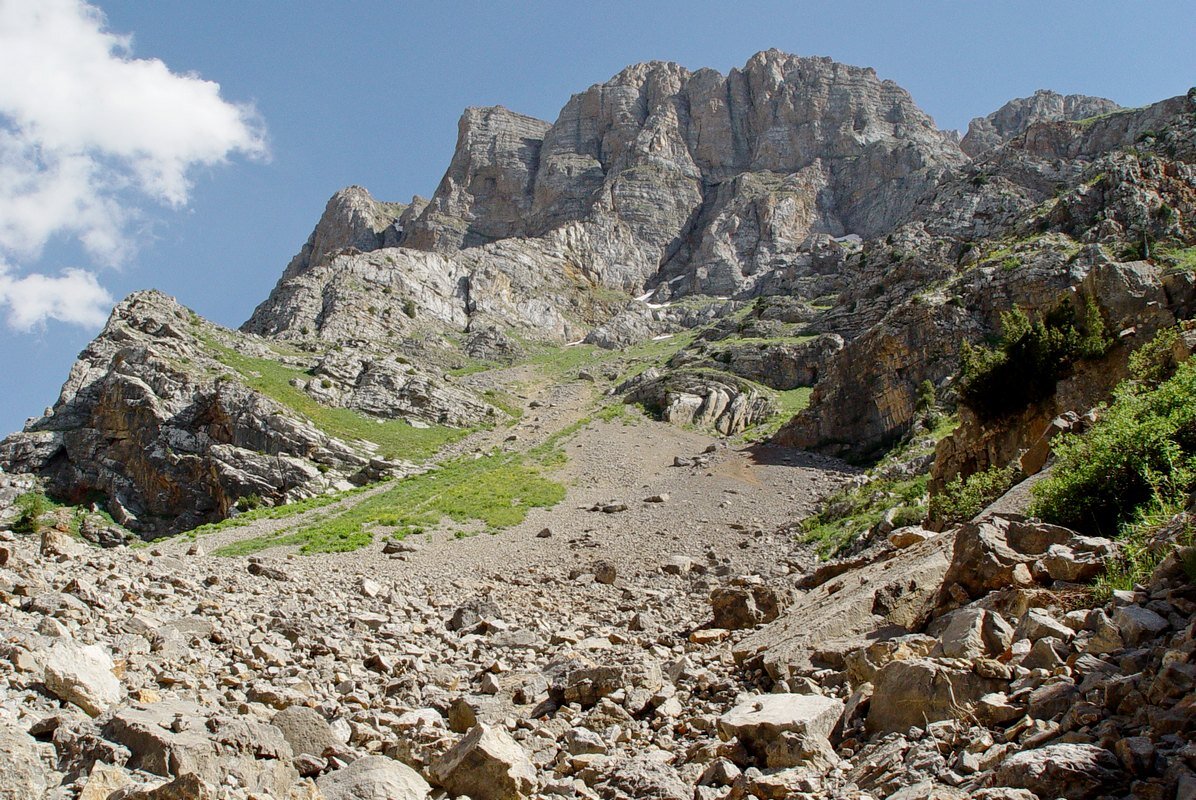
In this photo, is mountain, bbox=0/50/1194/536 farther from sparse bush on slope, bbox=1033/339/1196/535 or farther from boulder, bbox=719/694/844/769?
boulder, bbox=719/694/844/769

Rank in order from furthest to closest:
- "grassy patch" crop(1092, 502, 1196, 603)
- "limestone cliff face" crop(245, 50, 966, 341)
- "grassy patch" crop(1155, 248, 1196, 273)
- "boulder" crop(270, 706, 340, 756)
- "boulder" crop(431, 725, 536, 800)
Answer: "limestone cliff face" crop(245, 50, 966, 341), "grassy patch" crop(1155, 248, 1196, 273), "boulder" crop(270, 706, 340, 756), "grassy patch" crop(1092, 502, 1196, 603), "boulder" crop(431, 725, 536, 800)

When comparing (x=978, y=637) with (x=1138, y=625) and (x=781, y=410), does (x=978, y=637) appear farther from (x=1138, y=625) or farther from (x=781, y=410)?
(x=781, y=410)

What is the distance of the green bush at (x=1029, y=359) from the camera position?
692 inches

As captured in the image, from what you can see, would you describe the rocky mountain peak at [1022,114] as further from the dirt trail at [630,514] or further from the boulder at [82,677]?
the boulder at [82,677]

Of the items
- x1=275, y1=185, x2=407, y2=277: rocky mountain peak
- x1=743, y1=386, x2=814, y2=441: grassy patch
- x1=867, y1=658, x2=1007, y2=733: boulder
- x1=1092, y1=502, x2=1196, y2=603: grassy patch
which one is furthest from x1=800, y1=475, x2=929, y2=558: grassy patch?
x1=275, y1=185, x2=407, y2=277: rocky mountain peak

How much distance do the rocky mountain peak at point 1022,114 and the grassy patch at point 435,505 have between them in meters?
138

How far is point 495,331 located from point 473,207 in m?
57.8

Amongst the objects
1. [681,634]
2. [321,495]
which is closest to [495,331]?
[321,495]

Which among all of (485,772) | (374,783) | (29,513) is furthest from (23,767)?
(29,513)

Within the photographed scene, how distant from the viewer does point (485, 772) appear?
5750 millimetres

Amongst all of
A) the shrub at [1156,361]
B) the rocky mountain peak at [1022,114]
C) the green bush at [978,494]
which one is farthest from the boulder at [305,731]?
the rocky mountain peak at [1022,114]

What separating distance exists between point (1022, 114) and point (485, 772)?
178879 mm

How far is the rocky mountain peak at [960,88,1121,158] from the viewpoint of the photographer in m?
144

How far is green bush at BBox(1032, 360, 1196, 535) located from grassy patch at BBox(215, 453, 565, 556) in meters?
19.7
